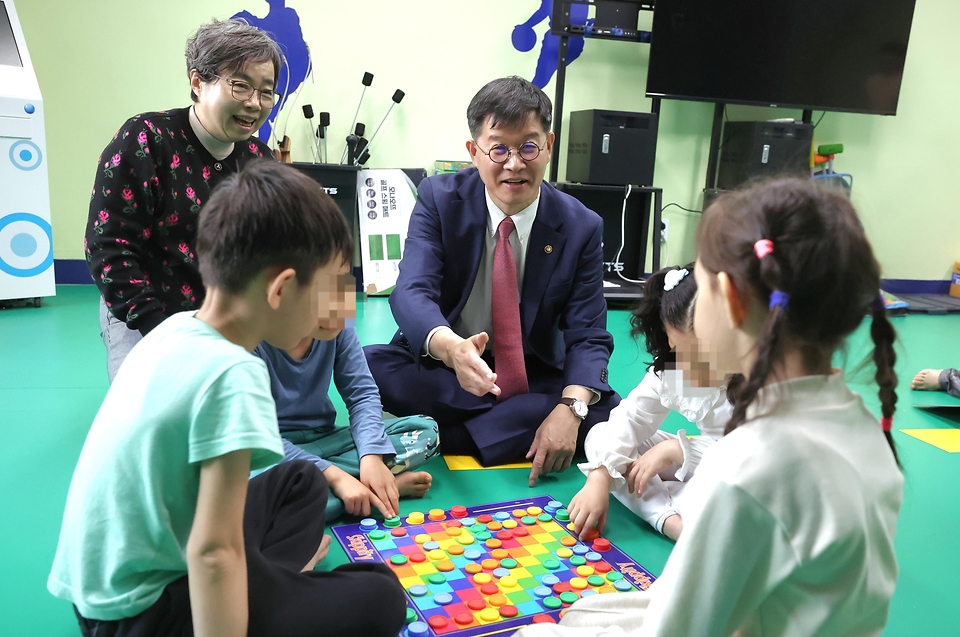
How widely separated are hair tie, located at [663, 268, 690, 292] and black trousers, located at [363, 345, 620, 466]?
1.75ft

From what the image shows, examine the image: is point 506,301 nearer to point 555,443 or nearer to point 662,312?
point 555,443

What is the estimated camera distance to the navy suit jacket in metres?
1.79

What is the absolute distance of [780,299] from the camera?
64 cm

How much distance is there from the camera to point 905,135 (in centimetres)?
438

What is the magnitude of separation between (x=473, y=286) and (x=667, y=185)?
8.66 ft

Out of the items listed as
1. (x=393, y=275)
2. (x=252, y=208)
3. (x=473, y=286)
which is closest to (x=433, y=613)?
(x=252, y=208)

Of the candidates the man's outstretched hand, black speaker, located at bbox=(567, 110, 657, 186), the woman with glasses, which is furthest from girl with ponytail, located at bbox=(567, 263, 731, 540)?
black speaker, located at bbox=(567, 110, 657, 186)

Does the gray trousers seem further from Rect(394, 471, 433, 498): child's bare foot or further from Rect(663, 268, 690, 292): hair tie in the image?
Rect(663, 268, 690, 292): hair tie

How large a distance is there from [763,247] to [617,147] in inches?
122

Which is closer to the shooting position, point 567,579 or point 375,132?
point 567,579

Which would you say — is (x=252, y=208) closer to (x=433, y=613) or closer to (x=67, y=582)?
(x=67, y=582)

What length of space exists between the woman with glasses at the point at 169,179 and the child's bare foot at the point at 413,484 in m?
0.69

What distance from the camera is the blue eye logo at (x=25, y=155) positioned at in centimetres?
280

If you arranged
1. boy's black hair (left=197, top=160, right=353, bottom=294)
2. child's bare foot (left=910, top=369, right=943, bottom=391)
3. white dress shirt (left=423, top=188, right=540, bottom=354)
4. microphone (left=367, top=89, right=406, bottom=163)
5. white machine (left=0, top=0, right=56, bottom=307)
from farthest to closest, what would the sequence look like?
microphone (left=367, top=89, right=406, bottom=163), white machine (left=0, top=0, right=56, bottom=307), child's bare foot (left=910, top=369, right=943, bottom=391), white dress shirt (left=423, top=188, right=540, bottom=354), boy's black hair (left=197, top=160, right=353, bottom=294)
